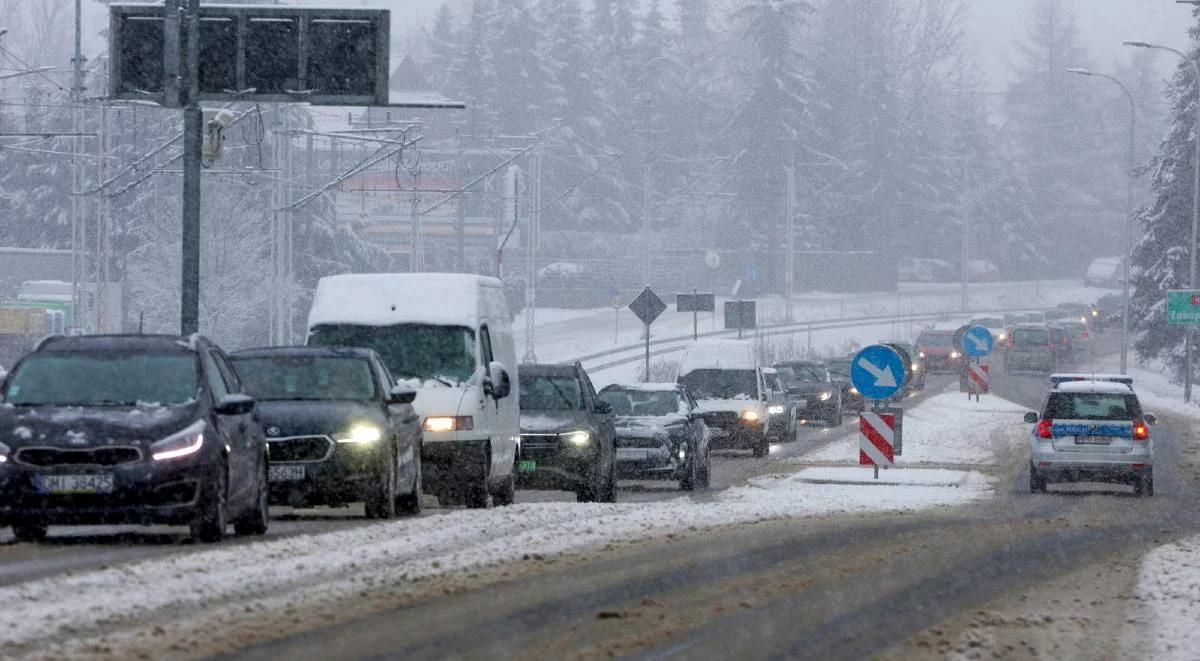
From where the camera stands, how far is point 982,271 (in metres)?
148

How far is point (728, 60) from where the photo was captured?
153 metres

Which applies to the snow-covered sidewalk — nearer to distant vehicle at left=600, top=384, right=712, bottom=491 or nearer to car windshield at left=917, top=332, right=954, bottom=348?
distant vehicle at left=600, top=384, right=712, bottom=491

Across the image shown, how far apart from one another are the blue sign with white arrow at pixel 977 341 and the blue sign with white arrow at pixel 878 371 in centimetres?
1866

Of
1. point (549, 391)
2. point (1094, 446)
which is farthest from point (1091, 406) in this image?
point (549, 391)

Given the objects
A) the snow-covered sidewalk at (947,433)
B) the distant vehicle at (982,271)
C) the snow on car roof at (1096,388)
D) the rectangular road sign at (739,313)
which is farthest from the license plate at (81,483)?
the distant vehicle at (982,271)

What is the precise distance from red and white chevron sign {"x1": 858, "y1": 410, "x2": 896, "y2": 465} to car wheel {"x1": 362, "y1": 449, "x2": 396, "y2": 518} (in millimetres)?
10663

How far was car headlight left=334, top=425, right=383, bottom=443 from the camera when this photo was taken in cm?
1795

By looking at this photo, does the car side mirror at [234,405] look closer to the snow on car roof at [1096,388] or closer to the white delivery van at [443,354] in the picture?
the white delivery van at [443,354]

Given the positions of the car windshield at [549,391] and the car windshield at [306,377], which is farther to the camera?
the car windshield at [549,391]

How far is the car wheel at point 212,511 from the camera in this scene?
14703 mm

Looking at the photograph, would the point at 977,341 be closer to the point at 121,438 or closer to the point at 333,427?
the point at 333,427

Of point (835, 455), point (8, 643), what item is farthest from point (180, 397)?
point (835, 455)

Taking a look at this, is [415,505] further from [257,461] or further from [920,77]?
[920,77]

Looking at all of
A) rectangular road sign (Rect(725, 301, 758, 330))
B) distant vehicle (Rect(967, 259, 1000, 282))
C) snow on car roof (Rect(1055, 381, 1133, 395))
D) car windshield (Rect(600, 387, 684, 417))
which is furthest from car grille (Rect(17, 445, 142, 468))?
distant vehicle (Rect(967, 259, 1000, 282))
